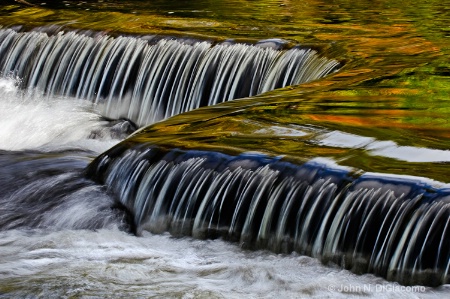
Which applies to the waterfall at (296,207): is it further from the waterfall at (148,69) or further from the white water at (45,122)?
the waterfall at (148,69)

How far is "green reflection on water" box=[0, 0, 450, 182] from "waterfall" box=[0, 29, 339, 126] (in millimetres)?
307

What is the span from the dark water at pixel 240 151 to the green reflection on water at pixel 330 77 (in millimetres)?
19

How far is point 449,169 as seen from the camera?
5.91 meters

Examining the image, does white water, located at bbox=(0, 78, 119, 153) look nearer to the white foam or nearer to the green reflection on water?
the green reflection on water

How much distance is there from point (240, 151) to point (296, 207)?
2.44ft

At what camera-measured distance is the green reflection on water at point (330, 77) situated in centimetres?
676

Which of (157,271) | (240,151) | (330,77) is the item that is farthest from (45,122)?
(157,271)

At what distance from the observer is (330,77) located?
28.9 ft

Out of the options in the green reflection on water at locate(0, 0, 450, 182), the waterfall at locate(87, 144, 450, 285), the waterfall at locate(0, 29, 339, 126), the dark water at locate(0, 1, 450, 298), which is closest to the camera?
the waterfall at locate(87, 144, 450, 285)

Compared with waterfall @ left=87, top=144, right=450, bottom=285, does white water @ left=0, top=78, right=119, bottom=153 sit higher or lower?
lower

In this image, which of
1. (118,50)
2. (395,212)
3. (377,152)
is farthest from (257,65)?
(395,212)

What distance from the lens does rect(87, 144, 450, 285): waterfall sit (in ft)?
18.1

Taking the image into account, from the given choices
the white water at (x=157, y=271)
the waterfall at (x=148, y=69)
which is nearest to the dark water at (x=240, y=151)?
the white water at (x=157, y=271)

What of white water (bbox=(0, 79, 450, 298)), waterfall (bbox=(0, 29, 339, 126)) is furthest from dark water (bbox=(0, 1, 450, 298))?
waterfall (bbox=(0, 29, 339, 126))
